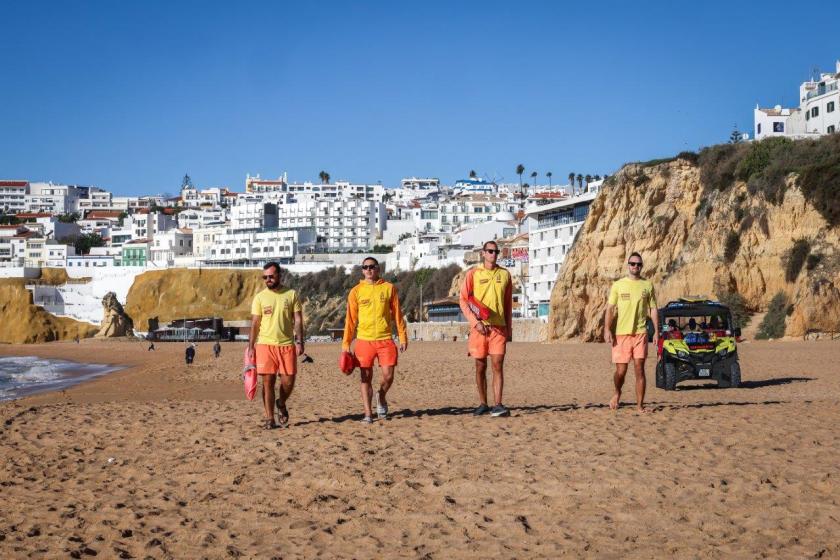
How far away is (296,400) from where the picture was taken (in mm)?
16141

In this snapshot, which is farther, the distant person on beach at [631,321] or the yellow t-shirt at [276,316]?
the distant person on beach at [631,321]

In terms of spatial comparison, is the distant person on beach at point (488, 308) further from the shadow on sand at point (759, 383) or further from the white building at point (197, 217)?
the white building at point (197, 217)

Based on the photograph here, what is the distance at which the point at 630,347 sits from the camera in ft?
35.4

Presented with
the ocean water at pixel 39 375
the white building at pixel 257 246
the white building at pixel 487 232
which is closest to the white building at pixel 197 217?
the white building at pixel 257 246

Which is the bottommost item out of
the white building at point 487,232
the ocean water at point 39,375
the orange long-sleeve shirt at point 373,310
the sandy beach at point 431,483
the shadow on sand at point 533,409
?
the ocean water at point 39,375

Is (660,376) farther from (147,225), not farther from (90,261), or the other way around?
(147,225)

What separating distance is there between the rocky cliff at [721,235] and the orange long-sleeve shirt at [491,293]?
2579 centimetres

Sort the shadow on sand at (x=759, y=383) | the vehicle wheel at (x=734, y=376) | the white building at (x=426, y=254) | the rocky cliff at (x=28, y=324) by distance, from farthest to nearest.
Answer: the white building at (x=426, y=254), the rocky cliff at (x=28, y=324), the shadow on sand at (x=759, y=383), the vehicle wheel at (x=734, y=376)

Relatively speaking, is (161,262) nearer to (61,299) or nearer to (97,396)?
(61,299)

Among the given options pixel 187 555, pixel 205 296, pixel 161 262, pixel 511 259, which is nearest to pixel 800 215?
pixel 187 555

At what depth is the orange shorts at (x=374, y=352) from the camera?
1012 centimetres

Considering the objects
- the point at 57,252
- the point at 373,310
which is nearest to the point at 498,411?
the point at 373,310

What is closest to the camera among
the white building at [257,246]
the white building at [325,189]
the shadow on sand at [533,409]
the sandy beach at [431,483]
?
the sandy beach at [431,483]

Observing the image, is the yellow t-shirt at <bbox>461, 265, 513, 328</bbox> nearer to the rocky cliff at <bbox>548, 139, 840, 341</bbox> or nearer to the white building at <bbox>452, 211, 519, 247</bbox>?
the rocky cliff at <bbox>548, 139, 840, 341</bbox>
